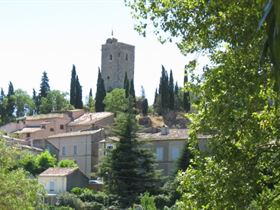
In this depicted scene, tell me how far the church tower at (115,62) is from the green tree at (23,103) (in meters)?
22.5

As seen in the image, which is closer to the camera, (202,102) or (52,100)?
(202,102)

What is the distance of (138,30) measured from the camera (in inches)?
471

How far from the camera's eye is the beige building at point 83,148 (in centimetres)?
7081

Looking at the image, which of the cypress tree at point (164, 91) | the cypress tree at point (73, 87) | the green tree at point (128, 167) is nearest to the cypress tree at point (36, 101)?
the cypress tree at point (73, 87)

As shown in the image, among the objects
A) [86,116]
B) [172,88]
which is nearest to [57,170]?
[86,116]

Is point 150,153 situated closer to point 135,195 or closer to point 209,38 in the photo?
point 135,195

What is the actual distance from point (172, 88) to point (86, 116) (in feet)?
52.9

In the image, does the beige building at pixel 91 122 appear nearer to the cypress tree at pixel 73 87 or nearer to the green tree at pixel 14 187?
the cypress tree at pixel 73 87

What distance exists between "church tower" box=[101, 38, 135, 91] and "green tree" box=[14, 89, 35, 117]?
22.5 metres

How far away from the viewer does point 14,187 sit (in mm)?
20469

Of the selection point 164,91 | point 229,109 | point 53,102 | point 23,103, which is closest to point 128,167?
point 229,109

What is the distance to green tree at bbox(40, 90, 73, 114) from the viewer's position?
110m

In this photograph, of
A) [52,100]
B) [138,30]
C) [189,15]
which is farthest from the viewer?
[52,100]

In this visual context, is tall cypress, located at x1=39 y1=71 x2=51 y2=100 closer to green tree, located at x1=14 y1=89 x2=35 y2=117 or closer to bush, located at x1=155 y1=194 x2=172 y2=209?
green tree, located at x1=14 y1=89 x2=35 y2=117
